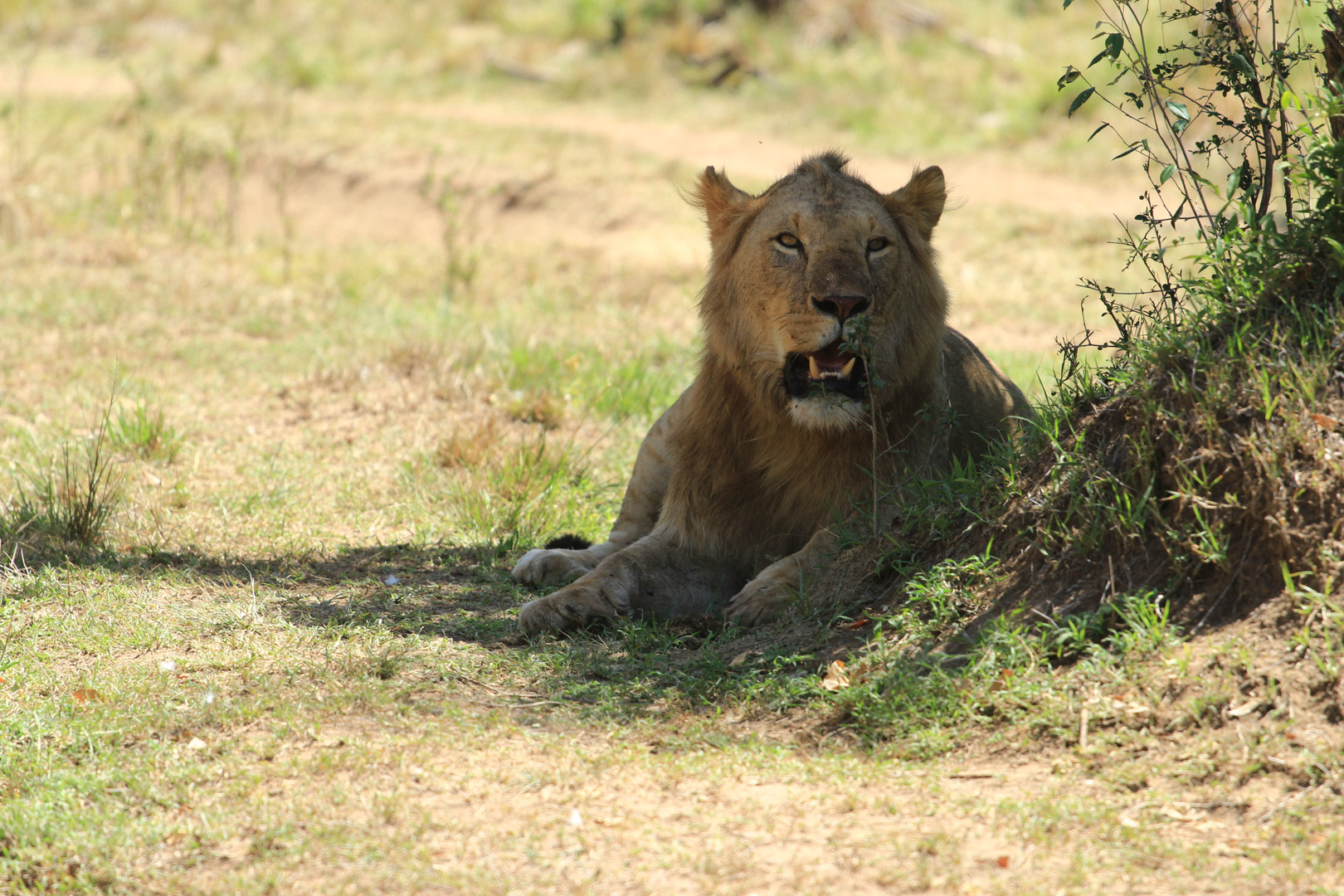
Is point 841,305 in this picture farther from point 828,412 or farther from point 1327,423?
point 1327,423

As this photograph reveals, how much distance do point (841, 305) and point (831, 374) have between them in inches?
10.3

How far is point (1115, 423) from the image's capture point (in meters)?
3.87

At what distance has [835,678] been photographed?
375 cm

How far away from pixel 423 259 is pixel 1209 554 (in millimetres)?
9741

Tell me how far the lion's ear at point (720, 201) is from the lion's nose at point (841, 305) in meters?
0.80

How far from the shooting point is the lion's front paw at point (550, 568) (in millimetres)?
5039

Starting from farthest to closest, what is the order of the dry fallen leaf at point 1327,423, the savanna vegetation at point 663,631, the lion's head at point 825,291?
the lion's head at point 825,291
the dry fallen leaf at point 1327,423
the savanna vegetation at point 663,631

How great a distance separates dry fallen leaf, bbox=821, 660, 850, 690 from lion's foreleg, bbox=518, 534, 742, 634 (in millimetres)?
931

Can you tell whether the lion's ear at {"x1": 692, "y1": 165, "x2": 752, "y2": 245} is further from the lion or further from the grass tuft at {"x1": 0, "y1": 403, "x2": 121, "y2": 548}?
the grass tuft at {"x1": 0, "y1": 403, "x2": 121, "y2": 548}

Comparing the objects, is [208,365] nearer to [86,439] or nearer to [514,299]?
[86,439]

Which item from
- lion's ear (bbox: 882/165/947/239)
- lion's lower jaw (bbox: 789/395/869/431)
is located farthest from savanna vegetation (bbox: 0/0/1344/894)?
lion's ear (bbox: 882/165/947/239)

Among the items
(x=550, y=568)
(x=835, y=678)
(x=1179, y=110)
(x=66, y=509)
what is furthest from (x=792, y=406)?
(x=66, y=509)

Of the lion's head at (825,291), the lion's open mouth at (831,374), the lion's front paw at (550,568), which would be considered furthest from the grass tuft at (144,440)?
the lion's open mouth at (831,374)

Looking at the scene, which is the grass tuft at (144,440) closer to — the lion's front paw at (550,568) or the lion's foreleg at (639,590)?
the lion's front paw at (550,568)
